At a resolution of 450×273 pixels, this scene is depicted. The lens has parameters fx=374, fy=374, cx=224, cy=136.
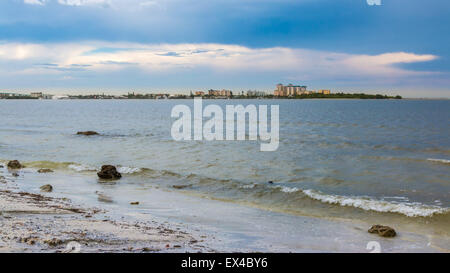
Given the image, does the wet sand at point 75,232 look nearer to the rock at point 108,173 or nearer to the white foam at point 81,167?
the rock at point 108,173

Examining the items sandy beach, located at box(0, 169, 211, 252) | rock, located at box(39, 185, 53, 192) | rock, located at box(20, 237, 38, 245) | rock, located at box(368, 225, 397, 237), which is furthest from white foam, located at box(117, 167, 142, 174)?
rock, located at box(368, 225, 397, 237)

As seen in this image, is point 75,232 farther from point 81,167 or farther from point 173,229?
point 81,167

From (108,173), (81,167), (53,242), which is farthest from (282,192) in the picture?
(81,167)

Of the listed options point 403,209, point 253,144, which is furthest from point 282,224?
point 253,144

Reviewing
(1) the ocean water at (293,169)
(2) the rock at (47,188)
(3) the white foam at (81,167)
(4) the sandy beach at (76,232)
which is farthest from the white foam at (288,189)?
(3) the white foam at (81,167)

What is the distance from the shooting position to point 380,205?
15.9m

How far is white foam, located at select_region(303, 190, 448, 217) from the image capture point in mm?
14898

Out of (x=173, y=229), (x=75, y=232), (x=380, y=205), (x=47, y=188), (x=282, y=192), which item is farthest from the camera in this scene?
(x=282, y=192)

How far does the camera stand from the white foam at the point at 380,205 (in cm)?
1490

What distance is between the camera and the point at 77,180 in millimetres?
21328

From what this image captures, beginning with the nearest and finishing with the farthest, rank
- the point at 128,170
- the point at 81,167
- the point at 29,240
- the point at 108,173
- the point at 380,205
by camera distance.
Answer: the point at 29,240
the point at 380,205
the point at 108,173
the point at 128,170
the point at 81,167
